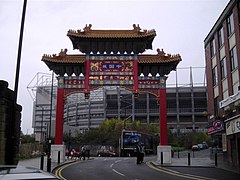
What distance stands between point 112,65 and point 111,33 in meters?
3.07

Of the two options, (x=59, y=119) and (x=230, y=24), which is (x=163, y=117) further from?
(x=230, y=24)

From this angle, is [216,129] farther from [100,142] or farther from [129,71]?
[100,142]

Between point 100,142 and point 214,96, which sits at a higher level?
point 214,96

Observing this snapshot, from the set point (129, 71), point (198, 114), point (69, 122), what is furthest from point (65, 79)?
point (69, 122)

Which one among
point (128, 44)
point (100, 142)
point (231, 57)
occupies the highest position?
point (128, 44)

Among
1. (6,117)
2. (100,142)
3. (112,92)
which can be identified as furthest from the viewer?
(112,92)

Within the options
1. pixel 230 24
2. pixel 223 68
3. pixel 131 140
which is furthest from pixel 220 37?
pixel 131 140

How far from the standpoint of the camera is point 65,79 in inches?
1223

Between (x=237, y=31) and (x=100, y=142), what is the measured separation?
45857 millimetres

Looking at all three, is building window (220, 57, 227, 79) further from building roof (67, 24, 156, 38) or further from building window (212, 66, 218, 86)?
building roof (67, 24, 156, 38)

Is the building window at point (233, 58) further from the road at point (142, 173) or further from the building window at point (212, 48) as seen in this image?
the road at point (142, 173)

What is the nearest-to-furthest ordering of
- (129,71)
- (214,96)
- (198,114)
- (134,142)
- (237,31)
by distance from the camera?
(237,31) → (129,71) → (214,96) → (134,142) → (198,114)

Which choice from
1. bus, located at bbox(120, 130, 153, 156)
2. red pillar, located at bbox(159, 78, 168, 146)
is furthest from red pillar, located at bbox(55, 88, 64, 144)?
bus, located at bbox(120, 130, 153, 156)

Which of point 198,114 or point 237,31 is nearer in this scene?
point 237,31
